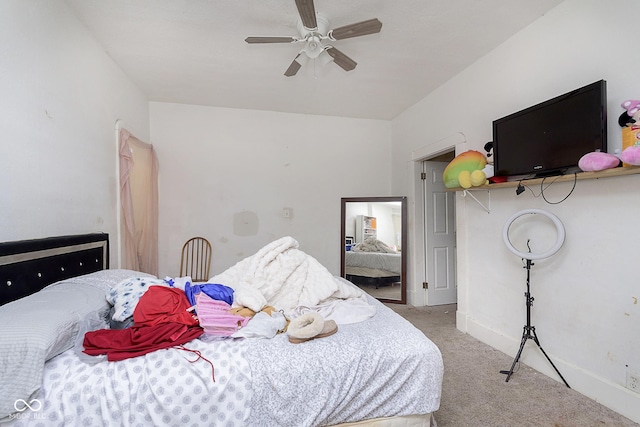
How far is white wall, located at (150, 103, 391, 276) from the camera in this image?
392 cm

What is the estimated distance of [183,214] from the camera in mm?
3932

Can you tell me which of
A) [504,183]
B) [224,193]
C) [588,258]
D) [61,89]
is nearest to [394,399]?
[588,258]

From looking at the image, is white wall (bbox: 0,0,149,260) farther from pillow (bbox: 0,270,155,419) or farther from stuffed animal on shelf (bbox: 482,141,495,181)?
stuffed animal on shelf (bbox: 482,141,495,181)

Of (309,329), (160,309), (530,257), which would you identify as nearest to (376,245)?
(530,257)

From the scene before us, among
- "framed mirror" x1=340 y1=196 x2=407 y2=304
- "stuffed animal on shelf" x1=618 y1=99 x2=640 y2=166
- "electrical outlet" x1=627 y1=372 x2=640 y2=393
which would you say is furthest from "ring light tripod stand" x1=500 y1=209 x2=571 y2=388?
"framed mirror" x1=340 y1=196 x2=407 y2=304

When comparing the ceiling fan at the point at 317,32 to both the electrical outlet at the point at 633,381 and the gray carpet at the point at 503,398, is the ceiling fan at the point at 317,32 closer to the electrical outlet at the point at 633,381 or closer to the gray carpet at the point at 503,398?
the gray carpet at the point at 503,398

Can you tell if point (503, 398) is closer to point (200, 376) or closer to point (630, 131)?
point (630, 131)

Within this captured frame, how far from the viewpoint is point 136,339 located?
1.33m

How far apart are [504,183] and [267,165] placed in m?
2.84

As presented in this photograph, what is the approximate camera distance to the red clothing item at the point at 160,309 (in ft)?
4.75

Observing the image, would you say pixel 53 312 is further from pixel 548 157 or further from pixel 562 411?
pixel 548 157

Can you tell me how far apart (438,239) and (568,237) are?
6.75 feet

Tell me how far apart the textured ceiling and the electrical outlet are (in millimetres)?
2422

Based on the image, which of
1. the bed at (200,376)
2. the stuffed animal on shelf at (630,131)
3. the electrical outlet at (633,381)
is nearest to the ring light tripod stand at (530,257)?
the electrical outlet at (633,381)
